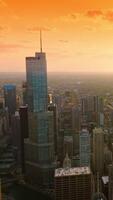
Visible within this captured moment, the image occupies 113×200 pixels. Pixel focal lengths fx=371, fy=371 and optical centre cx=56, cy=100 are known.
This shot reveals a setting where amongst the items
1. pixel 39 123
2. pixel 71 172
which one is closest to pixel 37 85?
pixel 39 123

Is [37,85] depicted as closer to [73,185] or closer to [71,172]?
[71,172]

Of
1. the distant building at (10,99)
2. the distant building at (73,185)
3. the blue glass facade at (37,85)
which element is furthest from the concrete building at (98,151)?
the distant building at (10,99)

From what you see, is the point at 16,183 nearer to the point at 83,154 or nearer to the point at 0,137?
the point at 83,154

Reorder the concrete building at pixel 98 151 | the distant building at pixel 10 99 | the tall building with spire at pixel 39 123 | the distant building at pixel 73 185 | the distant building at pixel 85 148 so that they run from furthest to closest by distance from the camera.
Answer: the distant building at pixel 10 99 < the tall building with spire at pixel 39 123 < the distant building at pixel 85 148 < the concrete building at pixel 98 151 < the distant building at pixel 73 185

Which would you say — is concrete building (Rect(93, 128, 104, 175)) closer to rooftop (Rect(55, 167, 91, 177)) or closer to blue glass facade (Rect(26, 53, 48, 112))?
rooftop (Rect(55, 167, 91, 177))

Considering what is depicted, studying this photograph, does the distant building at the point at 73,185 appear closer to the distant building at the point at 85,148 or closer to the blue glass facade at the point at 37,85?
the distant building at the point at 85,148
